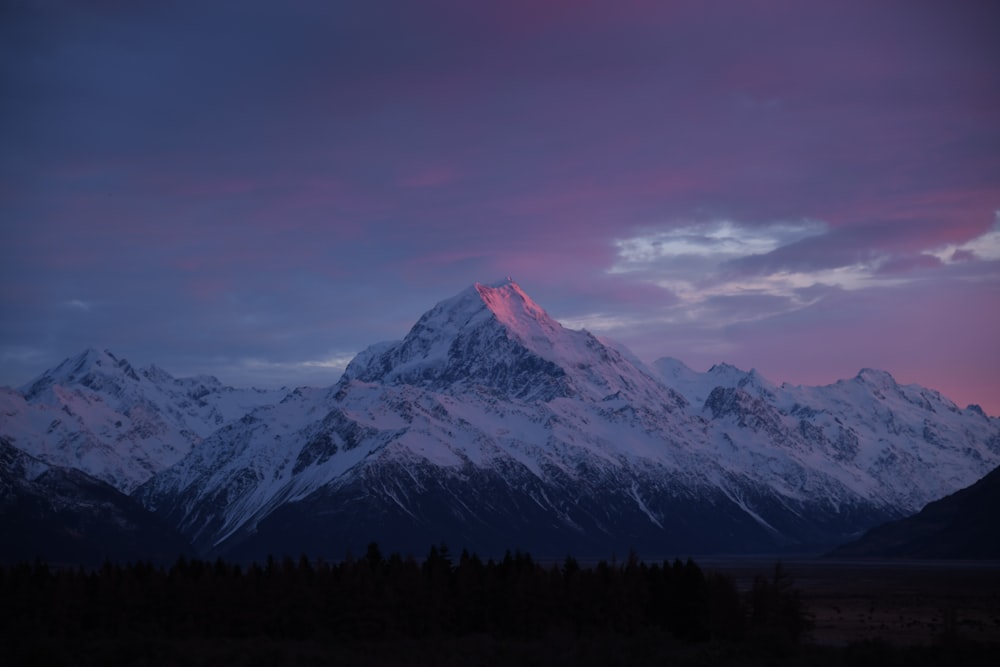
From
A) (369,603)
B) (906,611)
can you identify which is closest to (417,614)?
(369,603)

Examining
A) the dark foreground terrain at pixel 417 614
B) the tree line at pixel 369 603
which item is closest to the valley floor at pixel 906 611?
the dark foreground terrain at pixel 417 614

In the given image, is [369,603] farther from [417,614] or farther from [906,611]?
[906,611]

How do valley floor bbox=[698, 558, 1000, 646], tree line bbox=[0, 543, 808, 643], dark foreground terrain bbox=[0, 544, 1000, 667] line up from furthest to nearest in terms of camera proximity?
tree line bbox=[0, 543, 808, 643] → valley floor bbox=[698, 558, 1000, 646] → dark foreground terrain bbox=[0, 544, 1000, 667]

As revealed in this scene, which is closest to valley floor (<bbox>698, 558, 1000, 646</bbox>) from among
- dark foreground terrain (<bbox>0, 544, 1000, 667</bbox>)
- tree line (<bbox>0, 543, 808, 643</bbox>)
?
dark foreground terrain (<bbox>0, 544, 1000, 667</bbox>)

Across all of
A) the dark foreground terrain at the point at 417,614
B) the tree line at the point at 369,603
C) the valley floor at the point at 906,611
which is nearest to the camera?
the dark foreground terrain at the point at 417,614

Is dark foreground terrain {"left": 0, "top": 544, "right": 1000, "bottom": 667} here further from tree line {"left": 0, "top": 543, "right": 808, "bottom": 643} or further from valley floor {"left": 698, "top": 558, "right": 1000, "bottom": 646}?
valley floor {"left": 698, "top": 558, "right": 1000, "bottom": 646}

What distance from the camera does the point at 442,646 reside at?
10538 cm

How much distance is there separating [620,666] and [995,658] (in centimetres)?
2686

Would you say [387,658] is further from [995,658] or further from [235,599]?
[995,658]

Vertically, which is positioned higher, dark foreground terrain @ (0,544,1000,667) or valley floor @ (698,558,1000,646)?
dark foreground terrain @ (0,544,1000,667)

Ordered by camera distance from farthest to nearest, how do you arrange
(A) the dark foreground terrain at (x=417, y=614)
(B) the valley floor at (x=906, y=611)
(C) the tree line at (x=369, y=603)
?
1. (C) the tree line at (x=369, y=603)
2. (B) the valley floor at (x=906, y=611)
3. (A) the dark foreground terrain at (x=417, y=614)

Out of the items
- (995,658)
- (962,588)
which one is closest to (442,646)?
(995,658)

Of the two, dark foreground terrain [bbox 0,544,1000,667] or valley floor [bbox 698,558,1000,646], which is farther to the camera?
valley floor [bbox 698,558,1000,646]

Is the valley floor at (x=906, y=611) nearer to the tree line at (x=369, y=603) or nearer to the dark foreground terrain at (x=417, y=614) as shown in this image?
the dark foreground terrain at (x=417, y=614)
